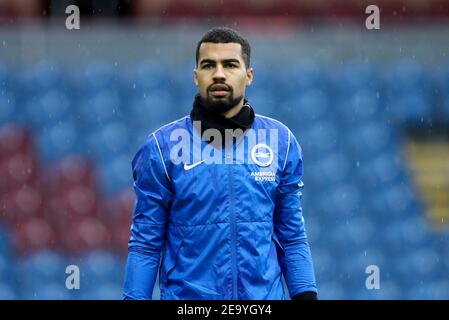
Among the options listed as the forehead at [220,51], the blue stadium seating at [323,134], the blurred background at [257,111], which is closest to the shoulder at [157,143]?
the forehead at [220,51]

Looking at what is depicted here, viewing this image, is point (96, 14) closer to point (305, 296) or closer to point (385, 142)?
point (385, 142)

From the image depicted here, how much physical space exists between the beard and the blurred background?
548cm

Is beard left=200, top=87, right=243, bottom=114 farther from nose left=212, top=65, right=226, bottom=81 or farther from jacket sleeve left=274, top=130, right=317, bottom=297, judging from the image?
jacket sleeve left=274, top=130, right=317, bottom=297

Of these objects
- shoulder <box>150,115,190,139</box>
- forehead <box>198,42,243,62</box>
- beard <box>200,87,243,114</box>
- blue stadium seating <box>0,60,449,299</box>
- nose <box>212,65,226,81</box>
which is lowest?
blue stadium seating <box>0,60,449,299</box>

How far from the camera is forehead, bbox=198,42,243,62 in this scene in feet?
12.7

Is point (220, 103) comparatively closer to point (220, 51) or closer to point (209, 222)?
point (220, 51)

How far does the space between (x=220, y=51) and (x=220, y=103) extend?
183 millimetres

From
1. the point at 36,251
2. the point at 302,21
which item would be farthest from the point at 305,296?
the point at 302,21

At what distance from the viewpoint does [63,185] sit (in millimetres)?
10156

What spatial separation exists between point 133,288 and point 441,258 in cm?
682

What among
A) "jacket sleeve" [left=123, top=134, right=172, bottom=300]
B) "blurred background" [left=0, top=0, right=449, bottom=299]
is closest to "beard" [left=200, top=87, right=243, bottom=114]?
"jacket sleeve" [left=123, top=134, right=172, bottom=300]

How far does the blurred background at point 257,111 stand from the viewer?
32.3 feet

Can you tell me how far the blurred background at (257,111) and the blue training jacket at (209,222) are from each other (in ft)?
17.6

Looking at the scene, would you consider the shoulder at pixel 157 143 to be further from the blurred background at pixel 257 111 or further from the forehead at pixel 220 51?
the blurred background at pixel 257 111
